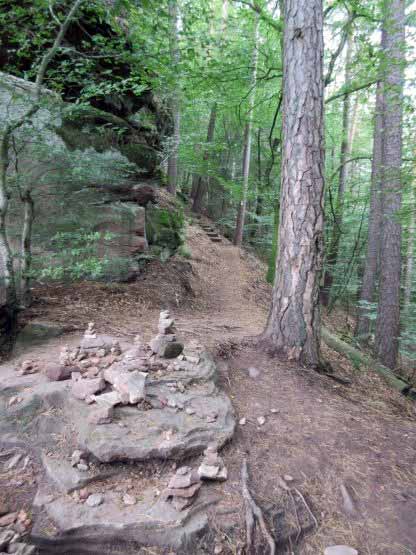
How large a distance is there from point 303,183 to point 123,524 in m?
4.02

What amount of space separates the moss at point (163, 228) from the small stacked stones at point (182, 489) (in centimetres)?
635

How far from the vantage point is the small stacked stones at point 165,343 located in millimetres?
3662

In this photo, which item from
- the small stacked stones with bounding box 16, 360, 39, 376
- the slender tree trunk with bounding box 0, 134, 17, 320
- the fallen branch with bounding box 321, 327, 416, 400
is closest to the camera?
the small stacked stones with bounding box 16, 360, 39, 376

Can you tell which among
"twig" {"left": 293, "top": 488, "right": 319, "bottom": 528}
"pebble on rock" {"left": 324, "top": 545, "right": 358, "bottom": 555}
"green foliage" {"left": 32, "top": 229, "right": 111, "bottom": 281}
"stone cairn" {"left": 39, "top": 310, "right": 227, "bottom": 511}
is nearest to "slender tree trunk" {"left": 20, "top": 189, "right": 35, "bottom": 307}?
"green foliage" {"left": 32, "top": 229, "right": 111, "bottom": 281}

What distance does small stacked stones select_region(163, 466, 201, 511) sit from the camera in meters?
2.19

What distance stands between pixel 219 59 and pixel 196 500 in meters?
7.86

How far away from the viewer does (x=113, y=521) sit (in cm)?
203

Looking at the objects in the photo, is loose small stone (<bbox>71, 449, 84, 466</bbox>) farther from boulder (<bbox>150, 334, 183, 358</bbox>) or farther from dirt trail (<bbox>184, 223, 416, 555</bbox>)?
boulder (<bbox>150, 334, 183, 358</bbox>)

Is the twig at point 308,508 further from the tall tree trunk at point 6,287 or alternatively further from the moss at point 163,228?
the moss at point 163,228

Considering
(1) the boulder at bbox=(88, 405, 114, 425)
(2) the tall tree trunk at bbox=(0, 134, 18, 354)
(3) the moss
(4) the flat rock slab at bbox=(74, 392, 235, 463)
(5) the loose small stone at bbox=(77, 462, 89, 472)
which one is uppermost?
(3) the moss

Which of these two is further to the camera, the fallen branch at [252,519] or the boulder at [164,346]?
the boulder at [164,346]

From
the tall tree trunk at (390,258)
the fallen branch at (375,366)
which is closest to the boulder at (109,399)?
the fallen branch at (375,366)

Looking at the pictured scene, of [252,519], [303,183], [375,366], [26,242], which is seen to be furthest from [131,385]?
[375,366]

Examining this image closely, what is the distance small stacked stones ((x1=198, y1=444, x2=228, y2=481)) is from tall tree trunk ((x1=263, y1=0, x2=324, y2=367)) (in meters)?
2.06
